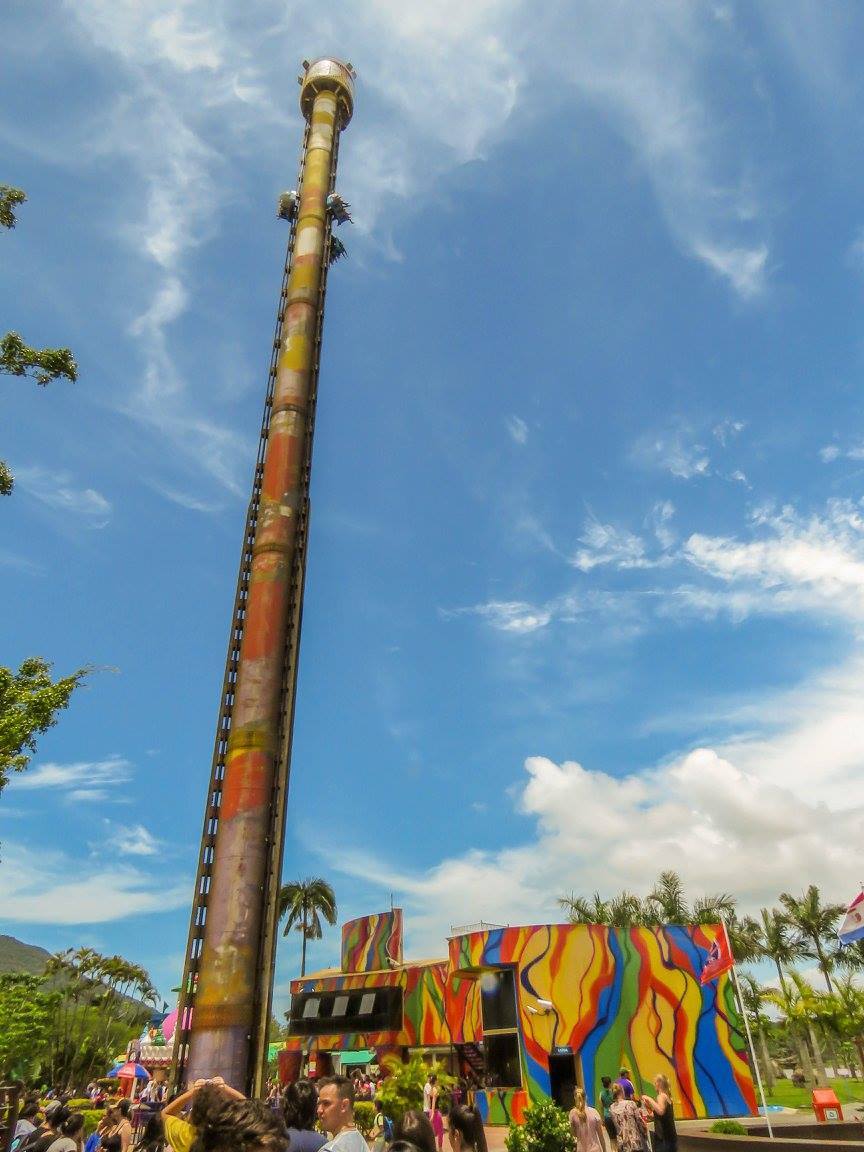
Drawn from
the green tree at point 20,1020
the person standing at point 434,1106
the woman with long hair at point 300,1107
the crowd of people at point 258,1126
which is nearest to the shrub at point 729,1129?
the person standing at point 434,1106

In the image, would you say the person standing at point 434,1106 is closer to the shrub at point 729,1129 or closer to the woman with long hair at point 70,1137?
the shrub at point 729,1129

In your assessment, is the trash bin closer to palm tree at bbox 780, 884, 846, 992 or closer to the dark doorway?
the dark doorway

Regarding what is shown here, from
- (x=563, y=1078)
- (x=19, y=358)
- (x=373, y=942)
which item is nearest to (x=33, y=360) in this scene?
(x=19, y=358)

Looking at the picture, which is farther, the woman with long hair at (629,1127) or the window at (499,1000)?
the window at (499,1000)

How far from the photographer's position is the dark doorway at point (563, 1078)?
2883cm

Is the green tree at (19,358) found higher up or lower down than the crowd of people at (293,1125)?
higher up

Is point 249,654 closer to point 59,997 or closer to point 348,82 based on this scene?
point 348,82

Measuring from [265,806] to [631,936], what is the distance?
60.8 ft

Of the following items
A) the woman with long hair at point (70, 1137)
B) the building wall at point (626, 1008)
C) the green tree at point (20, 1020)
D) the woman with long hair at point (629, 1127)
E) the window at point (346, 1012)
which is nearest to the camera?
the woman with long hair at point (70, 1137)

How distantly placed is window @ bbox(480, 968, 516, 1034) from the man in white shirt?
27.8 m

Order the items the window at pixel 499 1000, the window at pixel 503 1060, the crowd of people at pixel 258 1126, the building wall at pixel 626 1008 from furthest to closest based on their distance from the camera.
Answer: the window at pixel 503 1060
the window at pixel 499 1000
the building wall at pixel 626 1008
the crowd of people at pixel 258 1126

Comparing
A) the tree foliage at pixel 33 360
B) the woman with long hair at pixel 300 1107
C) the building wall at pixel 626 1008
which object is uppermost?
the tree foliage at pixel 33 360

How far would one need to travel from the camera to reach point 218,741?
2334cm

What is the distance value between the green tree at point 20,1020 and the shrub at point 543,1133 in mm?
34543
